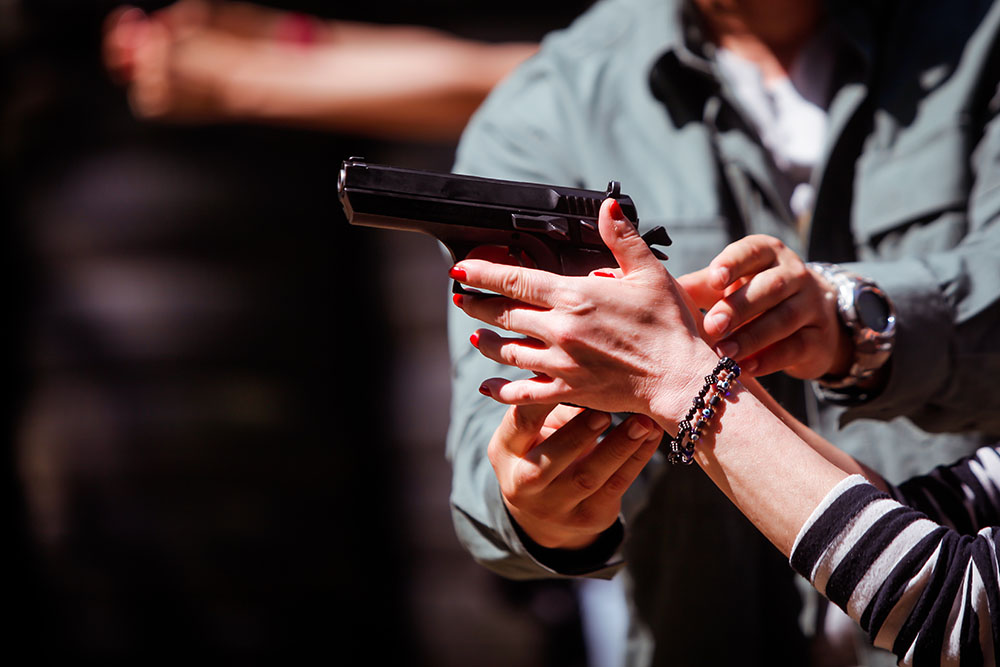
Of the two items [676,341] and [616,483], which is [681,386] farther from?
[616,483]

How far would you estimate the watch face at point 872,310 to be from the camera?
1024 mm

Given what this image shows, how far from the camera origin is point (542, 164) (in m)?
1.21

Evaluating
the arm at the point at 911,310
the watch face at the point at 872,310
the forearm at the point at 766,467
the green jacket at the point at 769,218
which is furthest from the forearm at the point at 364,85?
the forearm at the point at 766,467

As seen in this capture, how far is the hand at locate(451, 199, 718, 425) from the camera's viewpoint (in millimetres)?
771

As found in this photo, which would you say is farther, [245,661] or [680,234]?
[245,661]

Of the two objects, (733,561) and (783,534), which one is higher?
(783,534)

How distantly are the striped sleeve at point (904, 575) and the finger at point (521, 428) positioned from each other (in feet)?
0.90

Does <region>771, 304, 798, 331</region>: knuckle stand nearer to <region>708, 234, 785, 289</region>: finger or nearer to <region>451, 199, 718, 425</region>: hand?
<region>708, 234, 785, 289</region>: finger

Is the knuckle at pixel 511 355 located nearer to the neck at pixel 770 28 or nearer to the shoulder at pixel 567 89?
the shoulder at pixel 567 89

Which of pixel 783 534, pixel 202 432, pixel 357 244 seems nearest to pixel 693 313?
pixel 783 534

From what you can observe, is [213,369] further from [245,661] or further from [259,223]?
[245,661]

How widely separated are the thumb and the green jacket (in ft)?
1.12

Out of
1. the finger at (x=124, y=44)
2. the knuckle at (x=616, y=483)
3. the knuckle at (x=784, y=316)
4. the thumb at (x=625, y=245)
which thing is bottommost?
the knuckle at (x=616, y=483)

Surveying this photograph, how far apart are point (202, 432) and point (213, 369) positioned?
0.68 ft
